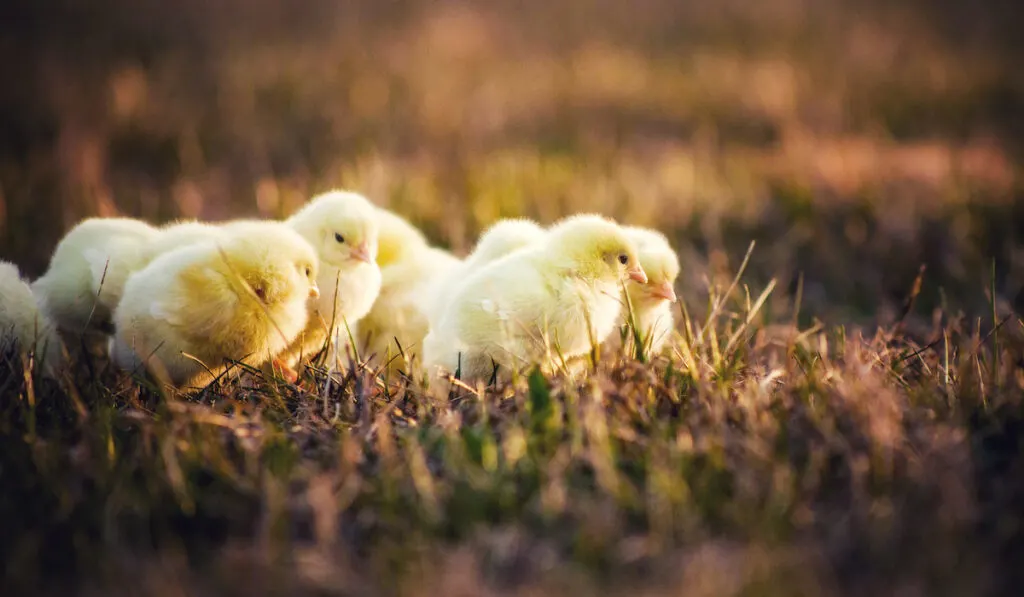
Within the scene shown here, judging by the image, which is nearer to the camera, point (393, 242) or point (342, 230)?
point (342, 230)

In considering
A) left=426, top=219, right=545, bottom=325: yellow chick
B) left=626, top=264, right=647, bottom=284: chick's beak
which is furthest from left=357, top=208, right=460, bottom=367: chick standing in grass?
left=626, top=264, right=647, bottom=284: chick's beak

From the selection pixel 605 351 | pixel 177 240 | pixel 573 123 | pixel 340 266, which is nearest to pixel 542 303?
pixel 605 351

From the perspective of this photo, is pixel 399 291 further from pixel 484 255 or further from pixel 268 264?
pixel 268 264

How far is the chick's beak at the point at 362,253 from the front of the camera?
3.14 m

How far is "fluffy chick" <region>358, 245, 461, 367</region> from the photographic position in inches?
137

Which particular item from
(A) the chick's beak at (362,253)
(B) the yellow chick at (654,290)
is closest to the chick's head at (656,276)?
(B) the yellow chick at (654,290)

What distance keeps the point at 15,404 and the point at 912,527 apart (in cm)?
240

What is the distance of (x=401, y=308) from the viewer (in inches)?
138

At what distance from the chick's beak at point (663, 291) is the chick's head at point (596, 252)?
11 cm

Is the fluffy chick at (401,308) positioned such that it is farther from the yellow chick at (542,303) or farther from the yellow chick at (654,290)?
the yellow chick at (654,290)

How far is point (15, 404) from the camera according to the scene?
8.39 feet

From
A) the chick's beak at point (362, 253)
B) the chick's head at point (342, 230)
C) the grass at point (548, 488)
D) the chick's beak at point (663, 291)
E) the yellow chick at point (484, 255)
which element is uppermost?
the chick's head at point (342, 230)

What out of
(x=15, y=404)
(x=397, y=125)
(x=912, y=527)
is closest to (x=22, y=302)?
(x=15, y=404)

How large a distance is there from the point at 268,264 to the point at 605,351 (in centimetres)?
111
